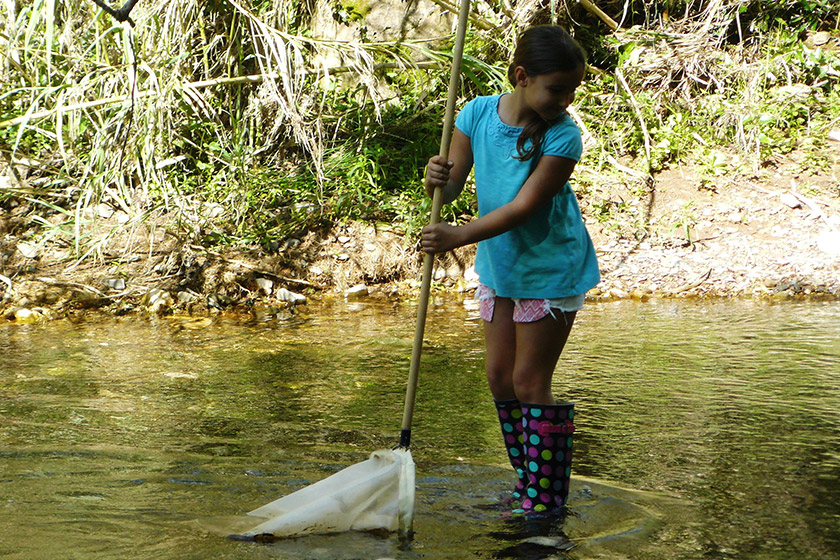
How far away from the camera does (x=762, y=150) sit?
716 centimetres

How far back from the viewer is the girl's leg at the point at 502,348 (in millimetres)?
2623

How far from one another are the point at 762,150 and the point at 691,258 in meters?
1.46

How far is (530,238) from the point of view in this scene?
2502 mm

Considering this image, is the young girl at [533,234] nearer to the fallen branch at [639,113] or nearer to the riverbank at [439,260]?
the riverbank at [439,260]

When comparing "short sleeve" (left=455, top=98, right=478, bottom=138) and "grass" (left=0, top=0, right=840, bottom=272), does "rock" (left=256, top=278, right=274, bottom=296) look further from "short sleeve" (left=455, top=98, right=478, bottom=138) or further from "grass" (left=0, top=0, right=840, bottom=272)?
"short sleeve" (left=455, top=98, right=478, bottom=138)

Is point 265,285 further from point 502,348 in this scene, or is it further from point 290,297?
point 502,348

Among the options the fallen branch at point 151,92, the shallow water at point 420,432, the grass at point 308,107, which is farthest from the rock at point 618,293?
the fallen branch at point 151,92

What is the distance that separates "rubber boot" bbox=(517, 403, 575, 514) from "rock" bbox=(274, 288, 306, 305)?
140 inches

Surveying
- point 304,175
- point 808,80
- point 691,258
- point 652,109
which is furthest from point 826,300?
point 304,175

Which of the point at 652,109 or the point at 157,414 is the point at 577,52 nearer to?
the point at 157,414

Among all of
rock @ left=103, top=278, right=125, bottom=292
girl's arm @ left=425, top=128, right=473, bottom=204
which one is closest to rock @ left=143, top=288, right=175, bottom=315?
Answer: rock @ left=103, top=278, right=125, bottom=292

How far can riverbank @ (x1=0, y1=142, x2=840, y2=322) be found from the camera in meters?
5.78

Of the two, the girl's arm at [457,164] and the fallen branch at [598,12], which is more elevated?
the fallen branch at [598,12]

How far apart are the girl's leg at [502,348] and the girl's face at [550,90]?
543 millimetres
